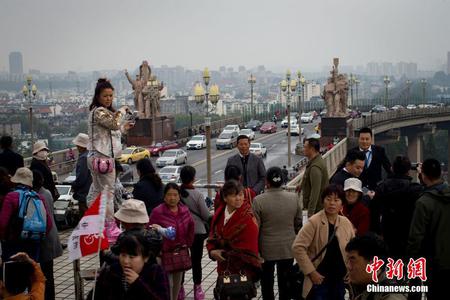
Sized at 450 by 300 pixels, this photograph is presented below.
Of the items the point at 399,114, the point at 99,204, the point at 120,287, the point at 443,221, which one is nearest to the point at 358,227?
the point at 443,221

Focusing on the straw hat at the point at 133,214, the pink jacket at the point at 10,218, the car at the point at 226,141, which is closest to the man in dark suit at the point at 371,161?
the straw hat at the point at 133,214

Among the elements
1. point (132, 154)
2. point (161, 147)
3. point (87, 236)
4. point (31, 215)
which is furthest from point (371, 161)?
point (161, 147)

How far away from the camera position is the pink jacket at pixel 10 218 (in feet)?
21.5

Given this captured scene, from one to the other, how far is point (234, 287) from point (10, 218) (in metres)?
2.22

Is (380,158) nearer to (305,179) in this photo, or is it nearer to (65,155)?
(305,179)

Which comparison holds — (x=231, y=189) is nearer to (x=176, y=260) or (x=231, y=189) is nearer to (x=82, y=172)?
(x=176, y=260)

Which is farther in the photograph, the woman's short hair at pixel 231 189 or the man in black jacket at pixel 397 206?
the man in black jacket at pixel 397 206

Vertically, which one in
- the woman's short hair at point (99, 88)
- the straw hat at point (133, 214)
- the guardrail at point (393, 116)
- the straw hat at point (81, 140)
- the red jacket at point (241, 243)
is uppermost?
the woman's short hair at point (99, 88)

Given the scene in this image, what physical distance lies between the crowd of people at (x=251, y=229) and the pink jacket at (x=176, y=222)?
0.01 meters

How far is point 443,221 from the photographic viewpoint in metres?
6.02

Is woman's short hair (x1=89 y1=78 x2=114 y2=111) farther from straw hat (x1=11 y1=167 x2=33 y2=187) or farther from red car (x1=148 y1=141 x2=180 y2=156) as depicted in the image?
red car (x1=148 y1=141 x2=180 y2=156)

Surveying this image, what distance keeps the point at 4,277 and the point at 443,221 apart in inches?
145

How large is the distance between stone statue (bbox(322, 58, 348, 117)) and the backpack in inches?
1726

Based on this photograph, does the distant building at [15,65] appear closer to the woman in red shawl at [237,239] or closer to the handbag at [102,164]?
the handbag at [102,164]
